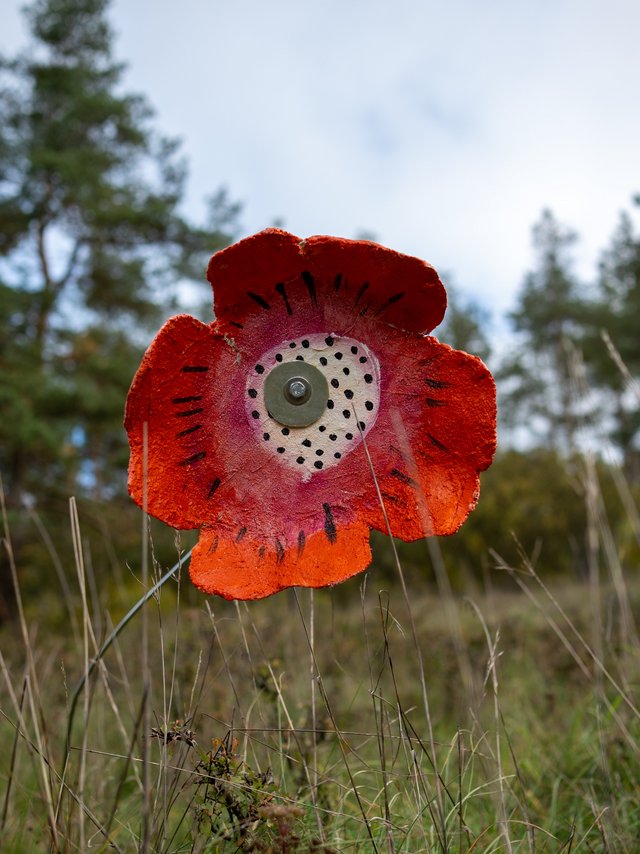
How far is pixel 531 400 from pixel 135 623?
766 inches

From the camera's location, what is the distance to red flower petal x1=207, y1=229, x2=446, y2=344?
1.32 m

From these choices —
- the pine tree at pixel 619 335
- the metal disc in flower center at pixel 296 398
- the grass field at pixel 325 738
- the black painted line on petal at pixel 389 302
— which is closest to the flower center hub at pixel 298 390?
A: the metal disc in flower center at pixel 296 398

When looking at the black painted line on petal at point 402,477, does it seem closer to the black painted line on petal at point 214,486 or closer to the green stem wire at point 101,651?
the black painted line on petal at point 214,486

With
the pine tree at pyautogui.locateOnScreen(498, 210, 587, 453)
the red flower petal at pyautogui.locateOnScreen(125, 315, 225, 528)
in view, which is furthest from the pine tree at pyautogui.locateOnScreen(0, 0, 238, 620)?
the pine tree at pyautogui.locateOnScreen(498, 210, 587, 453)

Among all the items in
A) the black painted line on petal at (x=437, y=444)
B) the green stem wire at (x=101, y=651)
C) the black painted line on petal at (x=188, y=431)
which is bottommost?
the green stem wire at (x=101, y=651)

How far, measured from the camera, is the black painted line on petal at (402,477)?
143 cm

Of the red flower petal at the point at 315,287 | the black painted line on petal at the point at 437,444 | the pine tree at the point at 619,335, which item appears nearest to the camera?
the red flower petal at the point at 315,287

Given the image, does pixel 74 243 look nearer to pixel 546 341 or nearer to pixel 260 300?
pixel 260 300

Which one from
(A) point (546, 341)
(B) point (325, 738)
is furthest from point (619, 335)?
(B) point (325, 738)

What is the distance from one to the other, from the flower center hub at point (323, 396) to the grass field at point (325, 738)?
0.89ft

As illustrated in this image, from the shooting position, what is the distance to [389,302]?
139cm

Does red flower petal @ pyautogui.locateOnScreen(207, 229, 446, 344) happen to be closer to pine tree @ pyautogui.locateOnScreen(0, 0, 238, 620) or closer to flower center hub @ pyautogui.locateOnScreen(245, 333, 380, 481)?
flower center hub @ pyautogui.locateOnScreen(245, 333, 380, 481)

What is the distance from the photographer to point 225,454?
55.7 inches

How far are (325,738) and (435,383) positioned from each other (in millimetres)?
1414
